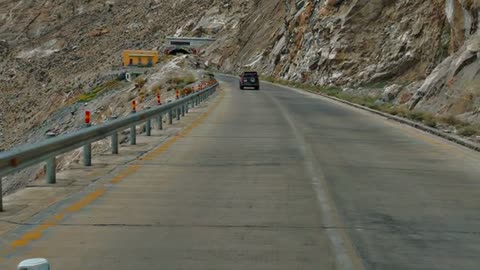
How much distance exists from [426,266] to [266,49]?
88.2 metres

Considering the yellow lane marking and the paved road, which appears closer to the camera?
the paved road

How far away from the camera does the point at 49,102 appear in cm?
9325

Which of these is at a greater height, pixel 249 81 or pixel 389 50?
pixel 389 50

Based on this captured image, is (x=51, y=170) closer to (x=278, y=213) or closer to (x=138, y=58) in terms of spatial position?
(x=278, y=213)

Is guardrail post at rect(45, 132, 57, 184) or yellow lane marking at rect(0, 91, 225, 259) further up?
guardrail post at rect(45, 132, 57, 184)

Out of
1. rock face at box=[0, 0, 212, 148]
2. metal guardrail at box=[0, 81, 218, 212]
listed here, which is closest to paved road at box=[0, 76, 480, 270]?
Result: metal guardrail at box=[0, 81, 218, 212]

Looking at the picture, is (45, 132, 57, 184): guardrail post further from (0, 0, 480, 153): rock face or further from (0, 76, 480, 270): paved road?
(0, 0, 480, 153): rock face

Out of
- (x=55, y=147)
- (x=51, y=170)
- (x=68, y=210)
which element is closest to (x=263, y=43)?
(x=51, y=170)

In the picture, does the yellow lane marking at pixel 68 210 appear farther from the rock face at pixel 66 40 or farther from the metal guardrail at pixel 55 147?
the rock face at pixel 66 40

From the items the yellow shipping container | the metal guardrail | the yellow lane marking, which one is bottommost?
the yellow lane marking

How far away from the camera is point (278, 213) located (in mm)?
9297

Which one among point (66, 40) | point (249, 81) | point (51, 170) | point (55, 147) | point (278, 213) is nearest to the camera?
point (278, 213)

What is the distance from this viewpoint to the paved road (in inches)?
280

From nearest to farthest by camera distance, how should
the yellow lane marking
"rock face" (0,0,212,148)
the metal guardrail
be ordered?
the yellow lane marking < the metal guardrail < "rock face" (0,0,212,148)
